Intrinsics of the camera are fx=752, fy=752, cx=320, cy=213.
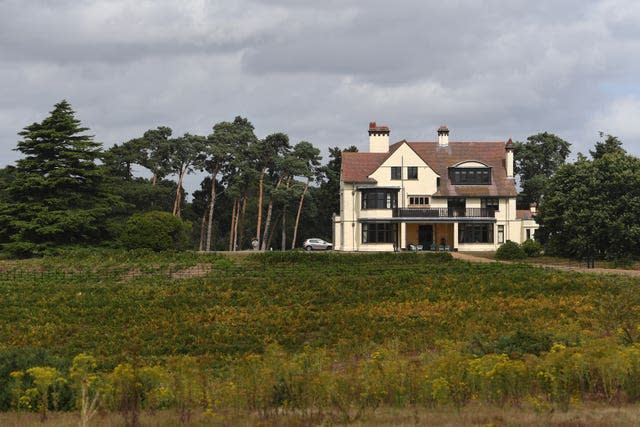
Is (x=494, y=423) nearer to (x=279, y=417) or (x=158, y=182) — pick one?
(x=279, y=417)

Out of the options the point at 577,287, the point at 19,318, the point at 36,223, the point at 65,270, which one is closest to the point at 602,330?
the point at 577,287

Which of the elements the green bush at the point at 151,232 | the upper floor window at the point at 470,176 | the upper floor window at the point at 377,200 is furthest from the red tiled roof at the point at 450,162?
the green bush at the point at 151,232

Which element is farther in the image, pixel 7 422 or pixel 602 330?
pixel 602 330

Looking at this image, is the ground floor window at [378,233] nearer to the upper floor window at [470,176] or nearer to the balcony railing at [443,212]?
the balcony railing at [443,212]

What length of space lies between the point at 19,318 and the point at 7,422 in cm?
1668

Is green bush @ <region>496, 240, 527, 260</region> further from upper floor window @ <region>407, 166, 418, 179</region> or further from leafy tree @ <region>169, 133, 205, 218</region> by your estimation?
leafy tree @ <region>169, 133, 205, 218</region>

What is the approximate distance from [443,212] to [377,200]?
16.7ft

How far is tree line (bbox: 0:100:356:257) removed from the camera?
46.9m

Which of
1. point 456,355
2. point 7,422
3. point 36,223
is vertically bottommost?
point 7,422

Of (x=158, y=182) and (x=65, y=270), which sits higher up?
(x=158, y=182)

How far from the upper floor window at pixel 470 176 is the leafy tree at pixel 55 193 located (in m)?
25.0

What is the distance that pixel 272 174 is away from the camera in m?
74.6

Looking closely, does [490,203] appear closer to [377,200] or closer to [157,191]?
[377,200]

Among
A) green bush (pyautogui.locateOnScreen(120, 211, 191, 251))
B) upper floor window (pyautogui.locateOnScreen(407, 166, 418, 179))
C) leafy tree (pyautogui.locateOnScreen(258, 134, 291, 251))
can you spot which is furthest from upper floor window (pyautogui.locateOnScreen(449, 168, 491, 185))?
green bush (pyautogui.locateOnScreen(120, 211, 191, 251))
